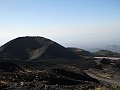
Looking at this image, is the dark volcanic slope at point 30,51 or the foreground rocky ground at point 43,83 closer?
the foreground rocky ground at point 43,83

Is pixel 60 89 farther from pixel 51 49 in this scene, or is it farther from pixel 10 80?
pixel 51 49

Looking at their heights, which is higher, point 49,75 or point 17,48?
point 17,48

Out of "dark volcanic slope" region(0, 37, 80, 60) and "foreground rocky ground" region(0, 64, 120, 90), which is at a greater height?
"dark volcanic slope" region(0, 37, 80, 60)

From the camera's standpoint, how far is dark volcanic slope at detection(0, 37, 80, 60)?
92562 millimetres

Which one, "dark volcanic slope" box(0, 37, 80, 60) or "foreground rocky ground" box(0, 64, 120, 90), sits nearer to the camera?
"foreground rocky ground" box(0, 64, 120, 90)

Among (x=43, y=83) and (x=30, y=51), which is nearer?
(x=43, y=83)

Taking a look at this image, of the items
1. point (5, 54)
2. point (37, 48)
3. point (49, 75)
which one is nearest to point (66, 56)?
point (37, 48)

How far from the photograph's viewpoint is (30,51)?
99.4 metres

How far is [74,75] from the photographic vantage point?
51500 mm

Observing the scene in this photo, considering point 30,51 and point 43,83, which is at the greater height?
point 30,51

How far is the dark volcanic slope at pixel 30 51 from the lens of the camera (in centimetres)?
9256

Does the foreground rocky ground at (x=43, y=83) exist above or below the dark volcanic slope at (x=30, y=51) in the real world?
below

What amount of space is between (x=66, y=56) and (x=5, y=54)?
2158 cm

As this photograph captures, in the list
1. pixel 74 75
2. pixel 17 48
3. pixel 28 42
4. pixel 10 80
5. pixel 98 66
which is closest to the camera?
pixel 10 80
